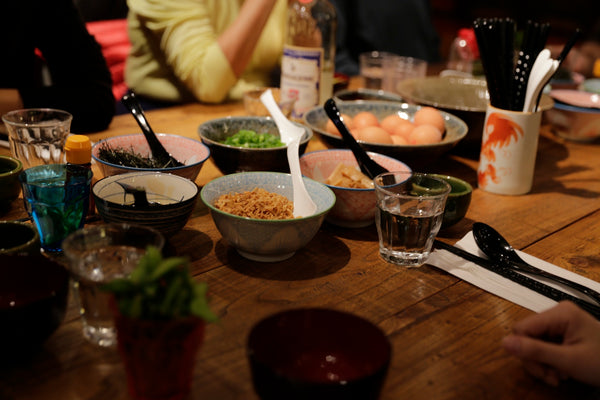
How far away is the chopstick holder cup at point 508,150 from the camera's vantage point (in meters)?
1.34

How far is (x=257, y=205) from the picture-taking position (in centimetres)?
102

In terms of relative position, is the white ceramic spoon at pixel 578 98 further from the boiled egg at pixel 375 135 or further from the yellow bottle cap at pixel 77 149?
the yellow bottle cap at pixel 77 149

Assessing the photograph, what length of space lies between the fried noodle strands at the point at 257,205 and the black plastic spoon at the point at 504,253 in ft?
1.16

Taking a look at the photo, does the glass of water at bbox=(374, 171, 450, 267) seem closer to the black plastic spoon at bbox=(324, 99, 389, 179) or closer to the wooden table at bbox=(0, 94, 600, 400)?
the wooden table at bbox=(0, 94, 600, 400)

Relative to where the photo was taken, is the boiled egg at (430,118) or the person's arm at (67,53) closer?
the boiled egg at (430,118)

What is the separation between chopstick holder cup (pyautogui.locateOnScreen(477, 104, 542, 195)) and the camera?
134 centimetres

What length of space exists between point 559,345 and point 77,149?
823mm

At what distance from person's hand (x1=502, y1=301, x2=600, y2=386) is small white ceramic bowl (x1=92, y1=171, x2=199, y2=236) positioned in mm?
546

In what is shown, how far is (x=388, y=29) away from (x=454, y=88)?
2013 mm

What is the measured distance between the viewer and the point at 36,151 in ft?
4.02

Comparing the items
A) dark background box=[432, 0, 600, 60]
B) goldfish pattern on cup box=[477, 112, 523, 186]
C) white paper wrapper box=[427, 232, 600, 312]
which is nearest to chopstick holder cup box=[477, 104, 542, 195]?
goldfish pattern on cup box=[477, 112, 523, 186]

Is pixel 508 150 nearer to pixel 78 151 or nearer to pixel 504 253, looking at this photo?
pixel 504 253

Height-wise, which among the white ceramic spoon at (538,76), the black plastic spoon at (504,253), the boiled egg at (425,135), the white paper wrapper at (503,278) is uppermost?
the white ceramic spoon at (538,76)

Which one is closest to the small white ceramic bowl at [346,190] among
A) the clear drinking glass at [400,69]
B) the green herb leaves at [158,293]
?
the green herb leaves at [158,293]
